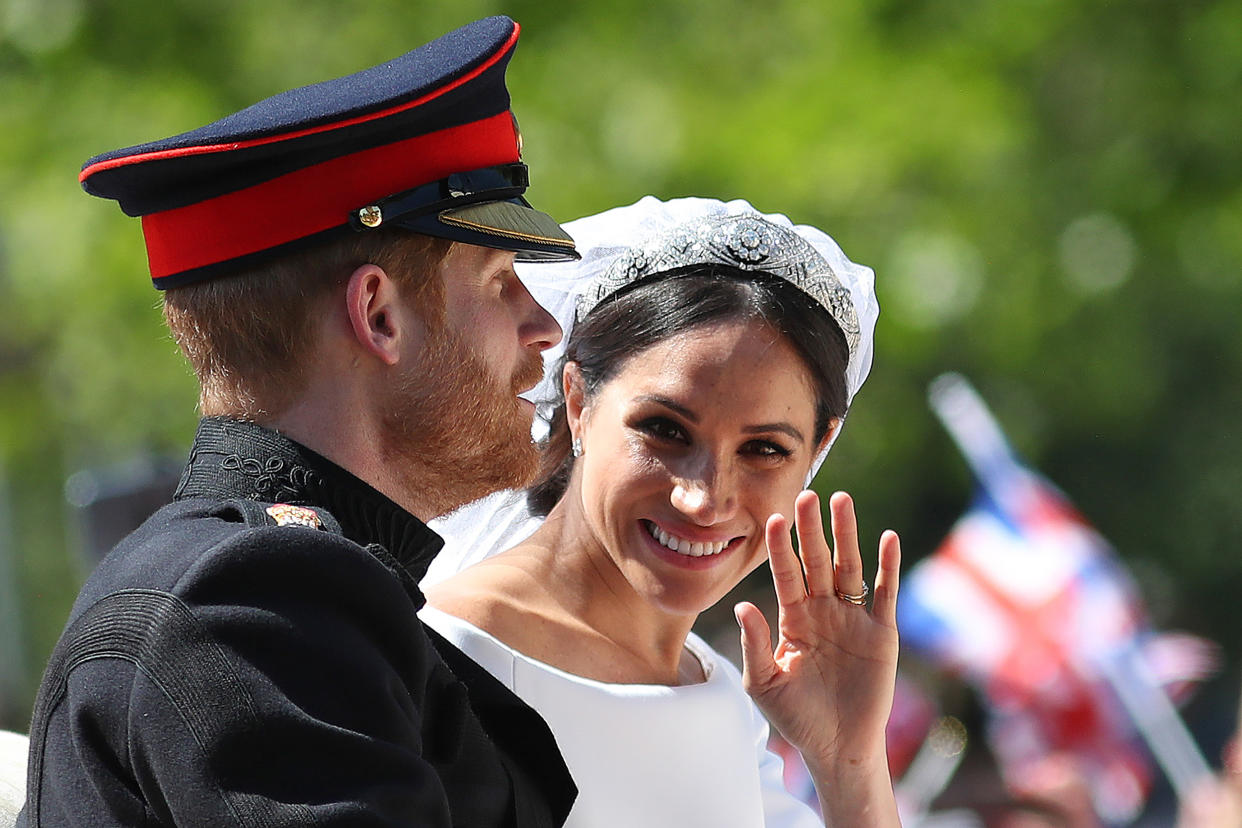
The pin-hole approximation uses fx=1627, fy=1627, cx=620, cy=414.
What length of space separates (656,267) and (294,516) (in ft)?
3.94

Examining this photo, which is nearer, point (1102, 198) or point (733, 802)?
point (733, 802)

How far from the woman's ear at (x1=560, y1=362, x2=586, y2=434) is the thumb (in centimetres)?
44

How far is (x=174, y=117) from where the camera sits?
714 cm

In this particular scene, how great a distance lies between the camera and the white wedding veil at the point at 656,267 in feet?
8.86

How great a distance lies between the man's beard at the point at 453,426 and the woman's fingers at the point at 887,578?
2.29ft

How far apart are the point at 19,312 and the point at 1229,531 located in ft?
22.5

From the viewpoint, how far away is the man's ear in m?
1.73

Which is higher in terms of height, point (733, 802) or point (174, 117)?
point (174, 117)

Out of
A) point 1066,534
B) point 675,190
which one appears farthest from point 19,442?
point 1066,534

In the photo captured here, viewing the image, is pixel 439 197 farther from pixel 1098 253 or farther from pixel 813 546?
pixel 1098 253

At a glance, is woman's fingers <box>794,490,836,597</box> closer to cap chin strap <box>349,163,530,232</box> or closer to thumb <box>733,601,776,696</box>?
thumb <box>733,601,776,696</box>

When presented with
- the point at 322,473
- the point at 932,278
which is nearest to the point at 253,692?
the point at 322,473

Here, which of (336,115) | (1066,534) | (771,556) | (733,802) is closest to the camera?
(336,115)

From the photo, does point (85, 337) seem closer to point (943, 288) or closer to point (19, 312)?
point (19, 312)
